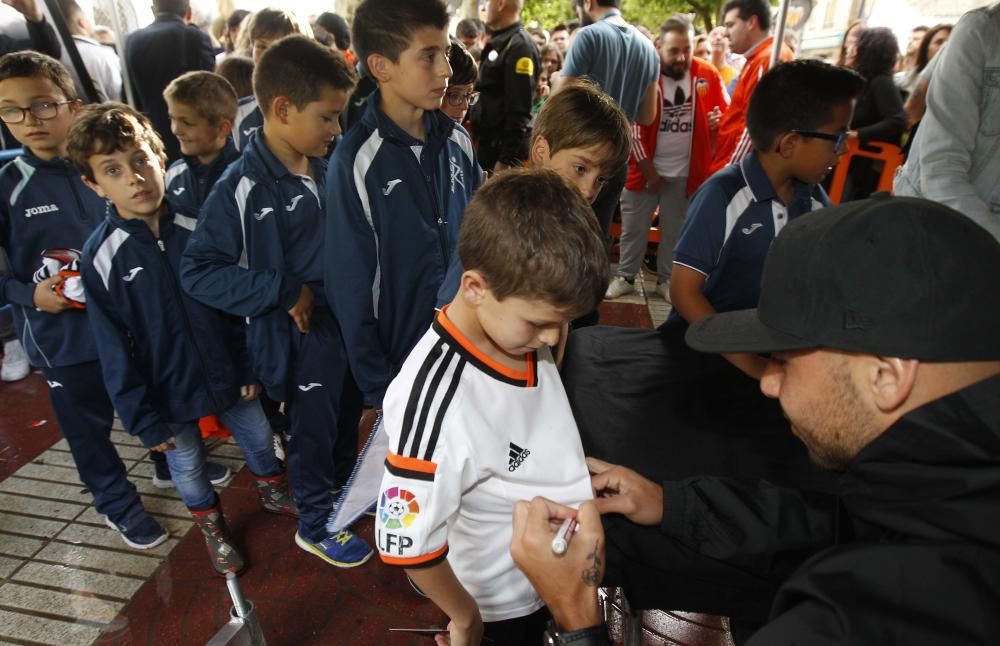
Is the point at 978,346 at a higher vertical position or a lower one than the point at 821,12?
lower

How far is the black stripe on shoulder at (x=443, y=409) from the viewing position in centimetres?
111

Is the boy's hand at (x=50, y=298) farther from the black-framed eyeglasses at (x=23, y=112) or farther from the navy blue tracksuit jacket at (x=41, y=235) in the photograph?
the black-framed eyeglasses at (x=23, y=112)

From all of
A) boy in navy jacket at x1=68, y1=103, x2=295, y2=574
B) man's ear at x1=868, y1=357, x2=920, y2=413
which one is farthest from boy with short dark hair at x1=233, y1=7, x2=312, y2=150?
man's ear at x1=868, y1=357, x2=920, y2=413

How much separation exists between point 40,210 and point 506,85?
→ 3.23 meters

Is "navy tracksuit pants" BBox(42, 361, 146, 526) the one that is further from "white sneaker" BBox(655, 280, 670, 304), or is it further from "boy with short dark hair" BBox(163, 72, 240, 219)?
"white sneaker" BBox(655, 280, 670, 304)

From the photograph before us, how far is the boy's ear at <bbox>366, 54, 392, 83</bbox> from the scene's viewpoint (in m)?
2.23

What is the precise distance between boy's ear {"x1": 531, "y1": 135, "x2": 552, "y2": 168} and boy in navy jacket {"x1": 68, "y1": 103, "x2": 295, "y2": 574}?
140 centimetres

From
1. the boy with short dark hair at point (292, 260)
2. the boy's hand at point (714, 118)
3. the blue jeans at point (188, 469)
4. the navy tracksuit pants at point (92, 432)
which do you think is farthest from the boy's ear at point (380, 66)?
the boy's hand at point (714, 118)

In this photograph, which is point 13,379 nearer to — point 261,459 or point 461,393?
point 261,459

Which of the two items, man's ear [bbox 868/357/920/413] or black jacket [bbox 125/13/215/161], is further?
black jacket [bbox 125/13/215/161]

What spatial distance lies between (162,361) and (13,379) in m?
2.68

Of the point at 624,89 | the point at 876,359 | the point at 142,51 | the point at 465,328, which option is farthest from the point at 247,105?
the point at 876,359

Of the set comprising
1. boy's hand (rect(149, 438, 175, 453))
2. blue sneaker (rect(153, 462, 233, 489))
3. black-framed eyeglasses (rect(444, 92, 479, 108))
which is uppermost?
black-framed eyeglasses (rect(444, 92, 479, 108))

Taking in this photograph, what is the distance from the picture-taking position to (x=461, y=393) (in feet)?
3.77
